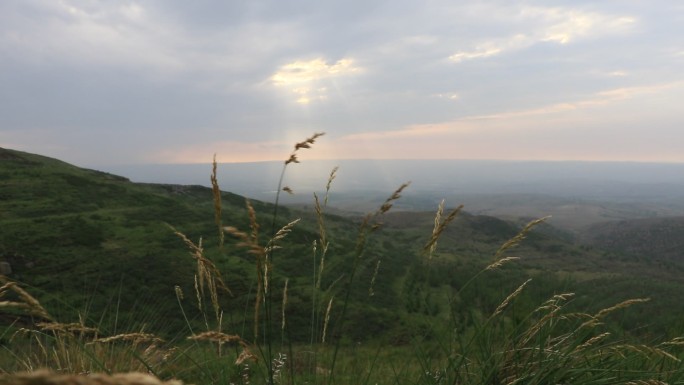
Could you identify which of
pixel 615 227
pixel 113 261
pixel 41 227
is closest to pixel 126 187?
pixel 41 227

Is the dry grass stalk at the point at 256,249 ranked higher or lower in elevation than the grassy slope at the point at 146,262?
higher

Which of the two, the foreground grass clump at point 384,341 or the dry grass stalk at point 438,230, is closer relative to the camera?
the foreground grass clump at point 384,341

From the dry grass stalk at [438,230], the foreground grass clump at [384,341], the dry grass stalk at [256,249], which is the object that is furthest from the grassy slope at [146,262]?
the dry grass stalk at [256,249]

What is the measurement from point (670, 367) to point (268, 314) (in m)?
3.57

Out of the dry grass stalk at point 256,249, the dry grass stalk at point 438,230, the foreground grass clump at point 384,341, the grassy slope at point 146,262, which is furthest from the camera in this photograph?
the grassy slope at point 146,262

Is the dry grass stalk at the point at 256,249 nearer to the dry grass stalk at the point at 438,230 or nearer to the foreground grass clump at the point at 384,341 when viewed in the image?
the foreground grass clump at the point at 384,341

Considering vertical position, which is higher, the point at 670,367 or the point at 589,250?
the point at 670,367

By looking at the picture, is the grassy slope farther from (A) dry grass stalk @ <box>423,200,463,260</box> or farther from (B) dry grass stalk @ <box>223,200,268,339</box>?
(B) dry grass stalk @ <box>223,200,268,339</box>

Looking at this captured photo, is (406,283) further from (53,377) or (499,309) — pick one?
(53,377)

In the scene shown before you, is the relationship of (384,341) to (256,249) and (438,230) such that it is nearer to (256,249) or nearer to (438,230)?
(438,230)

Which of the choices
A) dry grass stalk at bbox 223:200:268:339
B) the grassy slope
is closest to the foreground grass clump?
dry grass stalk at bbox 223:200:268:339

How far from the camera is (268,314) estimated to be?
2.37m

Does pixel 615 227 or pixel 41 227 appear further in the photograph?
pixel 615 227

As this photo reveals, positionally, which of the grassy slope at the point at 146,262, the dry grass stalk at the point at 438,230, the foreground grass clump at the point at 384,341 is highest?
the dry grass stalk at the point at 438,230
